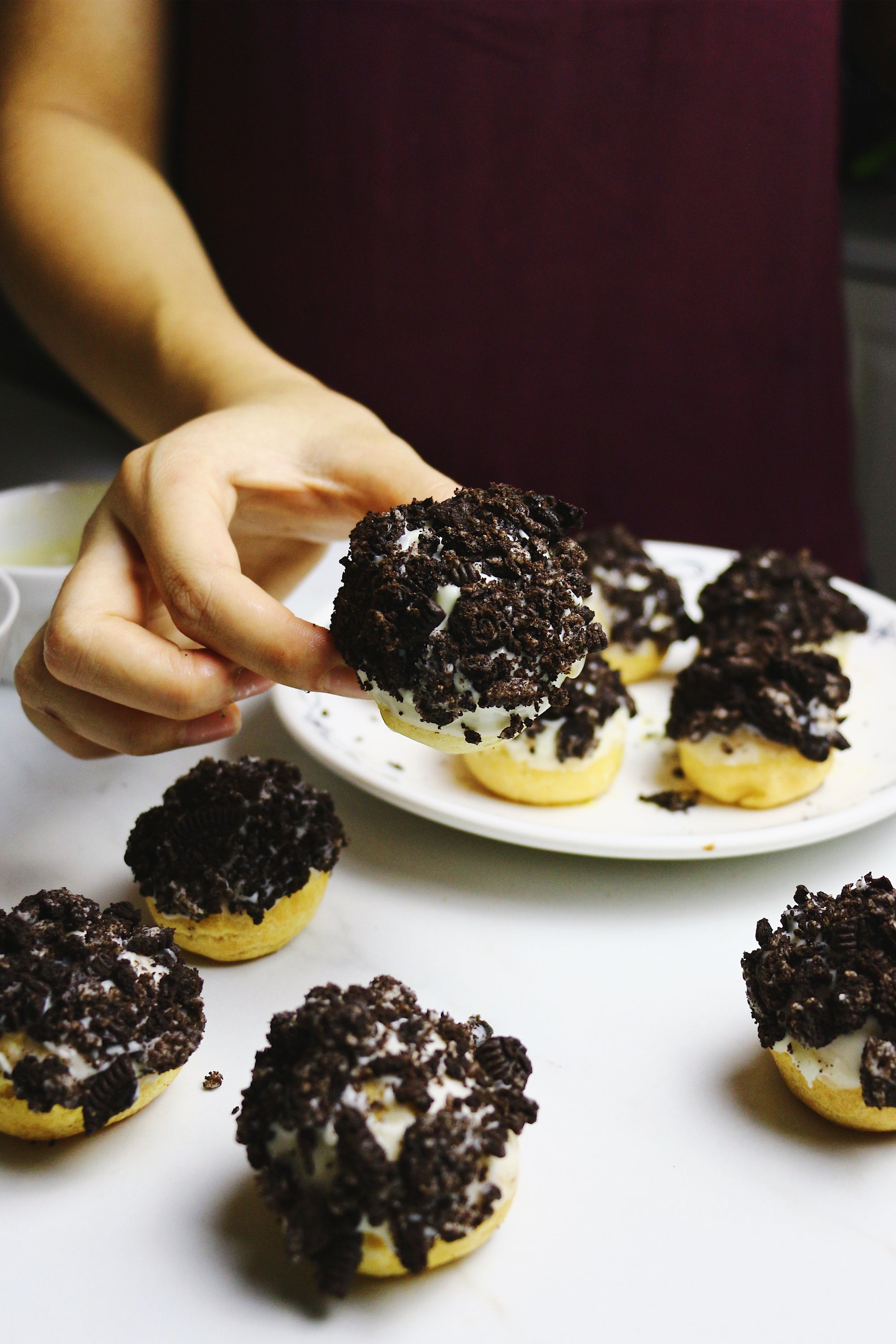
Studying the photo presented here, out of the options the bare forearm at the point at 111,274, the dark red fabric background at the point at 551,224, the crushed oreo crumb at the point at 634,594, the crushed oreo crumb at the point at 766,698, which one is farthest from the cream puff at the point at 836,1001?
the dark red fabric background at the point at 551,224

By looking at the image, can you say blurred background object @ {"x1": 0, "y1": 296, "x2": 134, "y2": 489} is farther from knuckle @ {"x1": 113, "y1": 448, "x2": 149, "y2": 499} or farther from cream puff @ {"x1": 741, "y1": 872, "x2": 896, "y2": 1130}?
cream puff @ {"x1": 741, "y1": 872, "x2": 896, "y2": 1130}

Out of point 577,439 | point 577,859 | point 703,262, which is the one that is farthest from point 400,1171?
point 703,262

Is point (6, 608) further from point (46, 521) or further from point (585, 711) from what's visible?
point (585, 711)

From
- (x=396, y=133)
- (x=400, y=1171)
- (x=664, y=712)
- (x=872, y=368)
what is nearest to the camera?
(x=400, y=1171)

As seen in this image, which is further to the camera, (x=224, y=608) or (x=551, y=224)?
(x=551, y=224)

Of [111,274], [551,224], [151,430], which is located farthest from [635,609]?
[111,274]

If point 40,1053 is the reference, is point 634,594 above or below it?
below

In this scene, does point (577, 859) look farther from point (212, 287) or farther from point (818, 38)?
point (818, 38)
